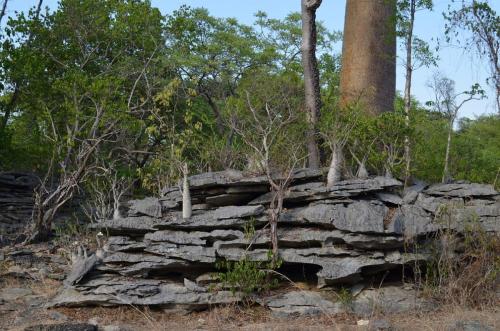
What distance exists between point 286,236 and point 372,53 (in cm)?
577

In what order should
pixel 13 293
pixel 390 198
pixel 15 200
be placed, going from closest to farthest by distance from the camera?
1. pixel 390 198
2. pixel 13 293
3. pixel 15 200

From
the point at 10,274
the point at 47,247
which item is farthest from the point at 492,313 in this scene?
the point at 47,247

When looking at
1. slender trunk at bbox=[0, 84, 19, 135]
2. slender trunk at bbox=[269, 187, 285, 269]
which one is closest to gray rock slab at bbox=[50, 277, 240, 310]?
slender trunk at bbox=[269, 187, 285, 269]

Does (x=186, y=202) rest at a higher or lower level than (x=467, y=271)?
higher

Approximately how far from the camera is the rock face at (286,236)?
7.79 meters

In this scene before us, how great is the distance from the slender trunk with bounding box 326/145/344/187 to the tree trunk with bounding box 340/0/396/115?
360cm

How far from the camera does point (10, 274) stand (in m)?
9.77

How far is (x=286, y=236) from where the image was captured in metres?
8.18

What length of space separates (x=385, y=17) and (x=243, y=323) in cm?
762

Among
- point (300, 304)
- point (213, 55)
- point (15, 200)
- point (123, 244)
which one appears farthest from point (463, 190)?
point (213, 55)

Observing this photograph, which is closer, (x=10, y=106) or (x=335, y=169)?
(x=335, y=169)

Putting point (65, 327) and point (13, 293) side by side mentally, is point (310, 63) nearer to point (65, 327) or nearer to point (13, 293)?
point (13, 293)

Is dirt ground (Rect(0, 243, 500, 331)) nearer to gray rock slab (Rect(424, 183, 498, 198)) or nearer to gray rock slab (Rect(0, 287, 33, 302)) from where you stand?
gray rock slab (Rect(0, 287, 33, 302))

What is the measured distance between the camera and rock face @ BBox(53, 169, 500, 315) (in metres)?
7.79
